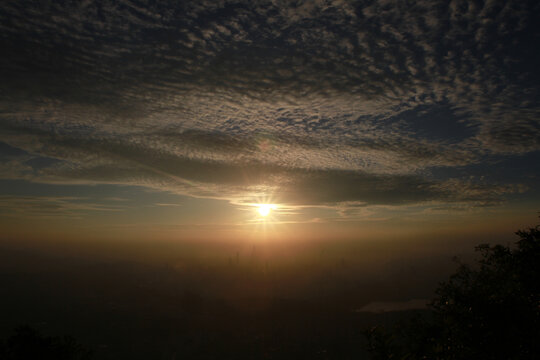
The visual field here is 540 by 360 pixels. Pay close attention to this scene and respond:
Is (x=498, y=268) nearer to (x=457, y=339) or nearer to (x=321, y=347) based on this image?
(x=457, y=339)

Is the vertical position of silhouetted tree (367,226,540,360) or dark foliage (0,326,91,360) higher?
silhouetted tree (367,226,540,360)

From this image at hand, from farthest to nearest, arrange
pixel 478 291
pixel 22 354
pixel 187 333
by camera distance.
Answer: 1. pixel 187 333
2. pixel 22 354
3. pixel 478 291

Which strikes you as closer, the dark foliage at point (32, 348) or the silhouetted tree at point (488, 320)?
the silhouetted tree at point (488, 320)

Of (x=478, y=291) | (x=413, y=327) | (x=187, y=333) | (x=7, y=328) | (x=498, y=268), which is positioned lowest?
(x=187, y=333)

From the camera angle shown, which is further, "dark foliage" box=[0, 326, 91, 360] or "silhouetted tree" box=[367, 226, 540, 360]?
"dark foliage" box=[0, 326, 91, 360]

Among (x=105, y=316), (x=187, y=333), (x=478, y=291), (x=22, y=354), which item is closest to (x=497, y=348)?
(x=478, y=291)

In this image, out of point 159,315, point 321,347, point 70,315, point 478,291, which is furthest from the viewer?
point 159,315
